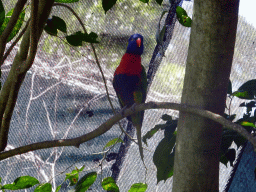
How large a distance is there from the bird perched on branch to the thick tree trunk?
1.29ft

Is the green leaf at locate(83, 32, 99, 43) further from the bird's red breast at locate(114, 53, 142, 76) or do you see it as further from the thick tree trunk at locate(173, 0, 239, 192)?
the bird's red breast at locate(114, 53, 142, 76)

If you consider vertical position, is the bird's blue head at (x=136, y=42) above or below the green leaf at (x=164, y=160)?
above

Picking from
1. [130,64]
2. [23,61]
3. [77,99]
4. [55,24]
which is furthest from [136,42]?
[23,61]

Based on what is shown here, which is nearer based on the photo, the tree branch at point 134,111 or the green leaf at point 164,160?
the tree branch at point 134,111

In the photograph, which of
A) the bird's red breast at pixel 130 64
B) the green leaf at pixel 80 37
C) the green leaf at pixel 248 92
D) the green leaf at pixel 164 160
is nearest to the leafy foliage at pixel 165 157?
the green leaf at pixel 164 160

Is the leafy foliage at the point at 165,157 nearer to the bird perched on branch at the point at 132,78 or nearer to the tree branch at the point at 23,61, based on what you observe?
the bird perched on branch at the point at 132,78

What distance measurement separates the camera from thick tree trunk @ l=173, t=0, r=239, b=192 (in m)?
0.57

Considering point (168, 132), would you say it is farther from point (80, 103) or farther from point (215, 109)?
point (80, 103)

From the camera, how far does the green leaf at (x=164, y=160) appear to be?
740 mm

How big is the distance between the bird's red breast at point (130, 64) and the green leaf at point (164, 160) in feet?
1.66

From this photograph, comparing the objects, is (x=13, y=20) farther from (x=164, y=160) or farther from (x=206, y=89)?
(x=164, y=160)

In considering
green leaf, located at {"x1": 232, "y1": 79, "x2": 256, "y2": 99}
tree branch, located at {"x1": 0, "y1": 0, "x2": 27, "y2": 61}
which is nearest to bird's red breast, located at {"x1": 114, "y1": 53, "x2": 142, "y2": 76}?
green leaf, located at {"x1": 232, "y1": 79, "x2": 256, "y2": 99}

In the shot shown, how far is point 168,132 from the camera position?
80 centimetres

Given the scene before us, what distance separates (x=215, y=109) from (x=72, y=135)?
0.64m
